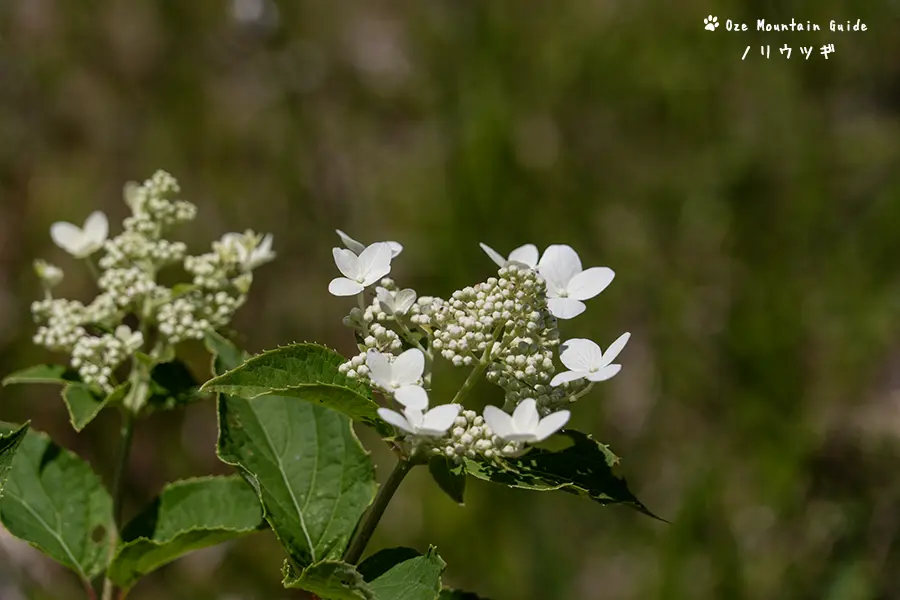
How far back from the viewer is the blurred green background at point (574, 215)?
3945 mm

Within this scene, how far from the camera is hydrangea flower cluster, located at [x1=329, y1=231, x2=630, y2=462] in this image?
1.52 m

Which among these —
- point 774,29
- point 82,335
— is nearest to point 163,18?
point 774,29

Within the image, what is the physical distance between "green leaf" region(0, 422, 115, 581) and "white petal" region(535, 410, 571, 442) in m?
1.19

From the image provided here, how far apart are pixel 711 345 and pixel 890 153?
208 centimetres

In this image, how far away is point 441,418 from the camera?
1.48 meters

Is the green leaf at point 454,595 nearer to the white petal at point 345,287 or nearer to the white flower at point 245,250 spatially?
the white petal at point 345,287

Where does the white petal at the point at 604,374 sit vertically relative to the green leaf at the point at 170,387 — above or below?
above

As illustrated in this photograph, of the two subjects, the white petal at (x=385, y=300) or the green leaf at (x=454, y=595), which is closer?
the white petal at (x=385, y=300)

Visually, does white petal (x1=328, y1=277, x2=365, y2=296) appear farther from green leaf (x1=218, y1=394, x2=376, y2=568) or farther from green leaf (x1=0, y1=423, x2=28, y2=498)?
green leaf (x1=0, y1=423, x2=28, y2=498)

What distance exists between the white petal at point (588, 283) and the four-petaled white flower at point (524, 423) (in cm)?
40

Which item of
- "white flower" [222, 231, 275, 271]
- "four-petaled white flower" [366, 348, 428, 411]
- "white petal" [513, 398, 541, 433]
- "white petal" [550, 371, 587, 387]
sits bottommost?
"white petal" [513, 398, 541, 433]

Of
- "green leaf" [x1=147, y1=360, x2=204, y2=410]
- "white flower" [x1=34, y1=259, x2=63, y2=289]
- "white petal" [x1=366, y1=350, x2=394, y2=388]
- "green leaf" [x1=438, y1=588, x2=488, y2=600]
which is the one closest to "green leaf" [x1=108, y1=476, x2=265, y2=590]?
"green leaf" [x1=147, y1=360, x2=204, y2=410]

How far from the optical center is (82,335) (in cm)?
207

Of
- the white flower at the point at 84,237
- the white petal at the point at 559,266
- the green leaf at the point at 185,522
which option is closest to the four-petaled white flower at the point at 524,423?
the white petal at the point at 559,266
